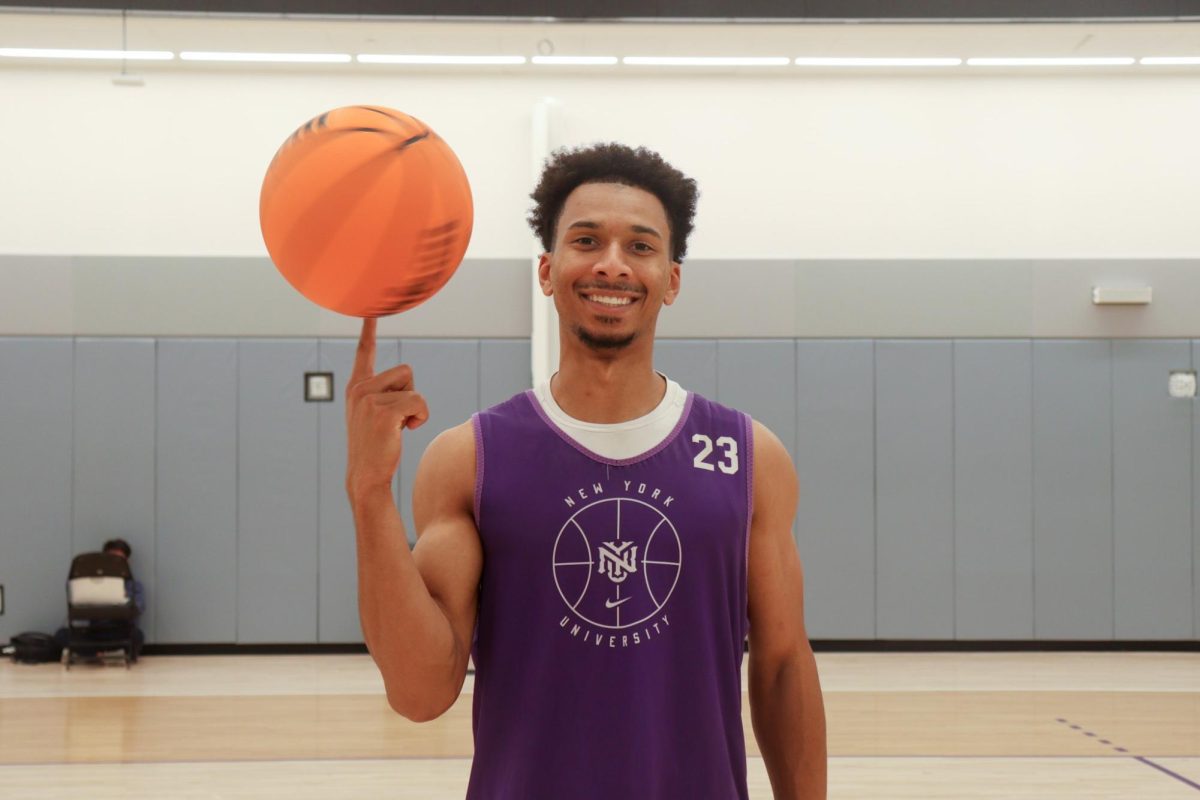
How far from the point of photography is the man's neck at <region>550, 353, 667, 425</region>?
5.20 feet

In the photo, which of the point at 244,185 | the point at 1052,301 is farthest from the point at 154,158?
the point at 1052,301

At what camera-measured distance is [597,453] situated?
5.04 feet

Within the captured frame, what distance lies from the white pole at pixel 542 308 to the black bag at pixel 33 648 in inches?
151

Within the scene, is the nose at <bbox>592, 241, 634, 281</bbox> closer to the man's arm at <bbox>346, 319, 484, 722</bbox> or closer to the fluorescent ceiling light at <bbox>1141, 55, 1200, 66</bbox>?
the man's arm at <bbox>346, 319, 484, 722</bbox>

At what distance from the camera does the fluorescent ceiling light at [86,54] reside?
26.3 feet

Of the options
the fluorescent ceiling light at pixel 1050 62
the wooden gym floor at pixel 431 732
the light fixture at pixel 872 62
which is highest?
the fluorescent ceiling light at pixel 1050 62

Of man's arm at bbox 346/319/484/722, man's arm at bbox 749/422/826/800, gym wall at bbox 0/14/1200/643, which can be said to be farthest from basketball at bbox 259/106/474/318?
gym wall at bbox 0/14/1200/643

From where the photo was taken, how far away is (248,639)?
8.30m

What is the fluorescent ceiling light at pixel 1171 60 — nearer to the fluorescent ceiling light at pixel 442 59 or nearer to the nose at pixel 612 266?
the fluorescent ceiling light at pixel 442 59

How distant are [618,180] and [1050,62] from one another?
7787mm

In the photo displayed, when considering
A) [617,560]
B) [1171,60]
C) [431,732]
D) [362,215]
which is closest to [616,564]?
[617,560]

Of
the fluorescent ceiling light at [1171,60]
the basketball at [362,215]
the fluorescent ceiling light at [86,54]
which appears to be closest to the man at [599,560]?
the basketball at [362,215]

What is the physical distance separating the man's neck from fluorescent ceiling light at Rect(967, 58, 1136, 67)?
24.6 ft

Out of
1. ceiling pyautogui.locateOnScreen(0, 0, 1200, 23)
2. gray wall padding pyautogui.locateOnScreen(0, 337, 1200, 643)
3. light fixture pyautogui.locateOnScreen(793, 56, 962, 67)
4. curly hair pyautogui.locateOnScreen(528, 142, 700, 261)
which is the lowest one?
gray wall padding pyautogui.locateOnScreen(0, 337, 1200, 643)
